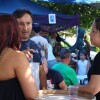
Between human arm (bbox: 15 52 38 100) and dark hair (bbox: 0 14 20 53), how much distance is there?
113 mm

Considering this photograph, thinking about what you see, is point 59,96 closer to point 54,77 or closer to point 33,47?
point 33,47

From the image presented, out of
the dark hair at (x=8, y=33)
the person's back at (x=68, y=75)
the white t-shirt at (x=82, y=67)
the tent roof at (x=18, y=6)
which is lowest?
the white t-shirt at (x=82, y=67)

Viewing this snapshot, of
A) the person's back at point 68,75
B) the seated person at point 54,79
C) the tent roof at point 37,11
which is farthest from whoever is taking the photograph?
the tent roof at point 37,11

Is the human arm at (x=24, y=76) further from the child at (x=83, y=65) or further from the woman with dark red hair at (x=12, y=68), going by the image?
the child at (x=83, y=65)

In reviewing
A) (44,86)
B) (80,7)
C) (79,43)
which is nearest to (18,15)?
(44,86)

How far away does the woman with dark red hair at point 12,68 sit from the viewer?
2283 millimetres

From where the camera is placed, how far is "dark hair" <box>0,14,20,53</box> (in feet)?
7.63

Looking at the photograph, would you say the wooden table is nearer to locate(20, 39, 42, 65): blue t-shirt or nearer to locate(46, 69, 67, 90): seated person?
locate(20, 39, 42, 65): blue t-shirt

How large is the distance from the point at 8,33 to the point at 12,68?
251 millimetres

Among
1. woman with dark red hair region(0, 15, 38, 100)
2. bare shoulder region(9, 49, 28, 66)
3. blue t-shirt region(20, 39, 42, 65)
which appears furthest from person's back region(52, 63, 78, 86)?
bare shoulder region(9, 49, 28, 66)

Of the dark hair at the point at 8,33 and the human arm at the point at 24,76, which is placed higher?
the dark hair at the point at 8,33

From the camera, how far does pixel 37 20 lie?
26.3 ft

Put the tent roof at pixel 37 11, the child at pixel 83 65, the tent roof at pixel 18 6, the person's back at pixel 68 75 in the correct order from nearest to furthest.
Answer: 1. the person's back at pixel 68 75
2. the tent roof at pixel 37 11
3. the tent roof at pixel 18 6
4. the child at pixel 83 65

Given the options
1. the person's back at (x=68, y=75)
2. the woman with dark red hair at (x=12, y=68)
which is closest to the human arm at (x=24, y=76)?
the woman with dark red hair at (x=12, y=68)
